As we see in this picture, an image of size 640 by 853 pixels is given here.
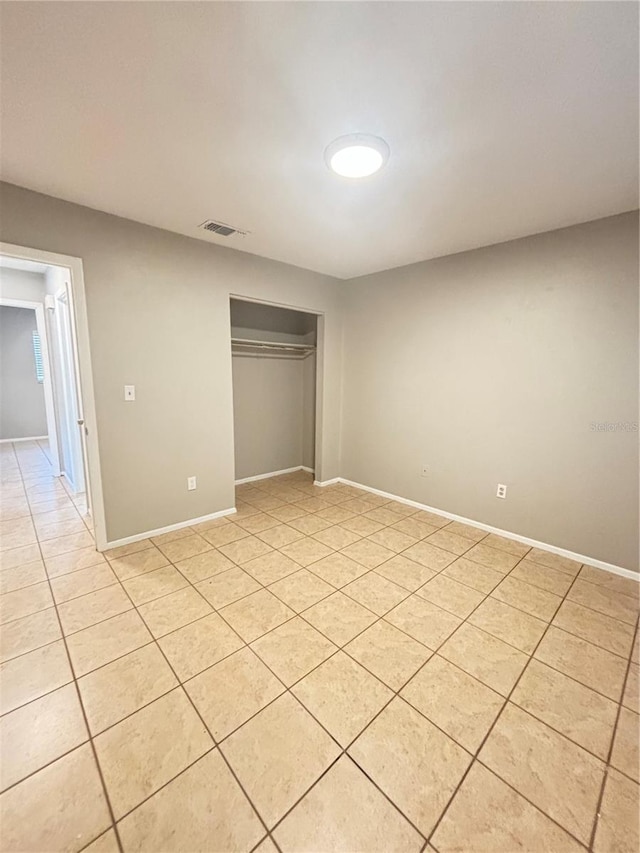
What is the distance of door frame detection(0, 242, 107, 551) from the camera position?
7.27 feet

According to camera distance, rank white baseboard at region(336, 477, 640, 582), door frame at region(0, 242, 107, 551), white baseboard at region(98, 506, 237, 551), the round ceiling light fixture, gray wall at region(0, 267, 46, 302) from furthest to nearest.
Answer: gray wall at region(0, 267, 46, 302), white baseboard at region(98, 506, 237, 551), white baseboard at region(336, 477, 640, 582), door frame at region(0, 242, 107, 551), the round ceiling light fixture

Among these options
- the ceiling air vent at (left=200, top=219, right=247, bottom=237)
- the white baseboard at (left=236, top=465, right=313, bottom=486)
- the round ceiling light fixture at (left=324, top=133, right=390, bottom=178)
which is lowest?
the white baseboard at (left=236, top=465, right=313, bottom=486)

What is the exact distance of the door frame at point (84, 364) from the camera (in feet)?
7.27

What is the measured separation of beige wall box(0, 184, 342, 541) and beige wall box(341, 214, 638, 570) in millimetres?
1456

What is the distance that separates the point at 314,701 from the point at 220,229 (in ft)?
9.94

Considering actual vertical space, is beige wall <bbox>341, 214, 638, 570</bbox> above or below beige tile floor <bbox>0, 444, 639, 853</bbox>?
above

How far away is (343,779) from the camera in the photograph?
1.20 m

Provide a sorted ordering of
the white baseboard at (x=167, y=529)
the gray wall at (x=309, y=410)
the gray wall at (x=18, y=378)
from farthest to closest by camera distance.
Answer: the gray wall at (x=18, y=378)
the gray wall at (x=309, y=410)
the white baseboard at (x=167, y=529)

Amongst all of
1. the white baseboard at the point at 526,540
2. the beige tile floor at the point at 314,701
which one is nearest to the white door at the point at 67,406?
the beige tile floor at the point at 314,701

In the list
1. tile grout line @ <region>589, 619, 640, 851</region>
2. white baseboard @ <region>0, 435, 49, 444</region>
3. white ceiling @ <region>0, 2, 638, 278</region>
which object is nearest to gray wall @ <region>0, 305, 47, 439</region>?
white baseboard @ <region>0, 435, 49, 444</region>

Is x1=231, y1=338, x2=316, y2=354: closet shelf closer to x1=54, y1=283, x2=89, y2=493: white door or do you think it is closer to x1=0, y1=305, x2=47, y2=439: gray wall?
x1=54, y1=283, x2=89, y2=493: white door

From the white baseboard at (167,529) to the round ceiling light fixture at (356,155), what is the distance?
2.86m

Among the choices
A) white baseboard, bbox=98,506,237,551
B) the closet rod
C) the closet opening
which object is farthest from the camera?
the closet opening

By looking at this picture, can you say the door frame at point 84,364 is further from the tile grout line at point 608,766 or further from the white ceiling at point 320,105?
the tile grout line at point 608,766
